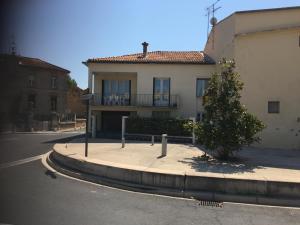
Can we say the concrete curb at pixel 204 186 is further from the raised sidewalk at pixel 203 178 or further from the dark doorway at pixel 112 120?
the dark doorway at pixel 112 120

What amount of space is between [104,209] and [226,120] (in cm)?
745

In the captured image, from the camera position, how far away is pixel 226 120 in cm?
1412

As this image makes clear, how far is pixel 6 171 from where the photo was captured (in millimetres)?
11945

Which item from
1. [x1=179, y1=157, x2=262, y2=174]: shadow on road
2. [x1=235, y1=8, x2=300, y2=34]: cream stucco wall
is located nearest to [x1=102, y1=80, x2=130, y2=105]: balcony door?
[x1=235, y1=8, x2=300, y2=34]: cream stucco wall

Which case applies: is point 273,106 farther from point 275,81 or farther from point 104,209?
point 104,209

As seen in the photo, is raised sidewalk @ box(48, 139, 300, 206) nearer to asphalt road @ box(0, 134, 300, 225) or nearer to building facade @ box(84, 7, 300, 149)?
asphalt road @ box(0, 134, 300, 225)

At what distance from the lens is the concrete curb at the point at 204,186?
929 cm

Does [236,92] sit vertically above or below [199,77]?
below

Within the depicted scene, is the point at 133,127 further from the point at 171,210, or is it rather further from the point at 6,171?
the point at 171,210

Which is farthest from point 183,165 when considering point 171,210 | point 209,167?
point 171,210

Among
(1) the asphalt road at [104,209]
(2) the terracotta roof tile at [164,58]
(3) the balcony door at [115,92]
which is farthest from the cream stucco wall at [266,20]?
(1) the asphalt road at [104,209]

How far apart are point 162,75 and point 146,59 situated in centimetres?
189

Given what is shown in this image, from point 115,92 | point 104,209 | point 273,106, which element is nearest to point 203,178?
point 104,209

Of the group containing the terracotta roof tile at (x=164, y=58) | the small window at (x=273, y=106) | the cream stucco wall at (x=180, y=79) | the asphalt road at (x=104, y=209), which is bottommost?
the asphalt road at (x=104, y=209)
